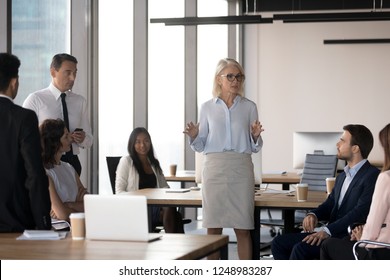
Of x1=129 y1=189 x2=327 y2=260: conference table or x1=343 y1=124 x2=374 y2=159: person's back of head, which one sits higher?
x1=343 y1=124 x2=374 y2=159: person's back of head

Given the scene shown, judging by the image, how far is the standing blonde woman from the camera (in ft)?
19.0

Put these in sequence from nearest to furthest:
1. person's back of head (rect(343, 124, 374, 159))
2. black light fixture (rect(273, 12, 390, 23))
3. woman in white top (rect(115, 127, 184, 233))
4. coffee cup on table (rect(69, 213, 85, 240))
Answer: coffee cup on table (rect(69, 213, 85, 240)) < person's back of head (rect(343, 124, 374, 159)) < woman in white top (rect(115, 127, 184, 233)) < black light fixture (rect(273, 12, 390, 23))

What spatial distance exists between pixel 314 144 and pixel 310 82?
5.61 metres

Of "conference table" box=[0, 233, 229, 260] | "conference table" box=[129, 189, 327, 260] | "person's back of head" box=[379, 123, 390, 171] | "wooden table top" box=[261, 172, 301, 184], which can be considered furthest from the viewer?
"wooden table top" box=[261, 172, 301, 184]

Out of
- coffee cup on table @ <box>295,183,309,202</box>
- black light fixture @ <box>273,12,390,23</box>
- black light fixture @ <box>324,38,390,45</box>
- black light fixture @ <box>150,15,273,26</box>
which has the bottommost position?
coffee cup on table @ <box>295,183,309,202</box>

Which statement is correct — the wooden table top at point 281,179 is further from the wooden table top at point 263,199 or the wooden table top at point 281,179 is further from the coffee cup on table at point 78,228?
the coffee cup on table at point 78,228

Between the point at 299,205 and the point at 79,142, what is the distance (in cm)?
171

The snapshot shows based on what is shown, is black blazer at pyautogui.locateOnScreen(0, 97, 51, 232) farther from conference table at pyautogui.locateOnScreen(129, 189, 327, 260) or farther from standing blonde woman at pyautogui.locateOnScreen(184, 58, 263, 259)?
conference table at pyautogui.locateOnScreen(129, 189, 327, 260)

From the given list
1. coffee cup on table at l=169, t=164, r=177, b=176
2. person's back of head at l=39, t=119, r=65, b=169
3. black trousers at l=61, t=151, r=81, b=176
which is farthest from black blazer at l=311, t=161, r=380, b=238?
coffee cup on table at l=169, t=164, r=177, b=176

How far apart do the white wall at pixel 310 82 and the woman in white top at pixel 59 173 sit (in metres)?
8.44

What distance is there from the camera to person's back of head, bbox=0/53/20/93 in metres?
3.93

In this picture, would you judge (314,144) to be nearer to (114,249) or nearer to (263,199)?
(263,199)

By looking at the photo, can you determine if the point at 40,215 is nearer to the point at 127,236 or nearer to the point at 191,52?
the point at 127,236

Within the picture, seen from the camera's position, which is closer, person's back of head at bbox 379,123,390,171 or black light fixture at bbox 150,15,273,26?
person's back of head at bbox 379,123,390,171
